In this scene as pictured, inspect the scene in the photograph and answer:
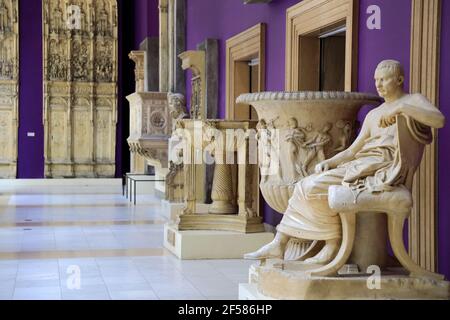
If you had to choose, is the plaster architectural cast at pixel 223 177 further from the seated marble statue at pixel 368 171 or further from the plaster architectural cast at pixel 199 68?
the plaster architectural cast at pixel 199 68

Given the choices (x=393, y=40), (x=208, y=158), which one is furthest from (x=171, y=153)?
(x=393, y=40)

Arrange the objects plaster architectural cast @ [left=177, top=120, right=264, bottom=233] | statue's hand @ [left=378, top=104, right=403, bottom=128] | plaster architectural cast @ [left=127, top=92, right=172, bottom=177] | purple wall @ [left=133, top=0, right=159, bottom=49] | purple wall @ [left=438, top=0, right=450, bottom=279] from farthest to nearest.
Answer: purple wall @ [left=133, top=0, right=159, bottom=49]
plaster architectural cast @ [left=127, top=92, right=172, bottom=177]
plaster architectural cast @ [left=177, top=120, right=264, bottom=233]
purple wall @ [left=438, top=0, right=450, bottom=279]
statue's hand @ [left=378, top=104, right=403, bottom=128]

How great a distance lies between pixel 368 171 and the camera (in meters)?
4.59

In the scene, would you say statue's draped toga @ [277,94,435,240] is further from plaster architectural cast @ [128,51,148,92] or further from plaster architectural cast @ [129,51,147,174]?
plaster architectural cast @ [128,51,148,92]

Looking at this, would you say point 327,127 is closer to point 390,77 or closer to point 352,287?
point 390,77

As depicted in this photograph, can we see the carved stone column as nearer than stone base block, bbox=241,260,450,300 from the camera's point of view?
No

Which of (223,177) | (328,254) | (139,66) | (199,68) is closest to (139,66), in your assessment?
(139,66)

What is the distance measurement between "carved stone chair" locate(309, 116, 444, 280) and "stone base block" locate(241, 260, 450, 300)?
73mm

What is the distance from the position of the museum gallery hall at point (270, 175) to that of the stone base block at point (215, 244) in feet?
0.05

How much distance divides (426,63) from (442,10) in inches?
14.7

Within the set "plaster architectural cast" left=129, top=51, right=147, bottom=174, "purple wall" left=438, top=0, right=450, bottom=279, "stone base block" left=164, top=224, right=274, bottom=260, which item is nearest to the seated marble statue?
"purple wall" left=438, top=0, right=450, bottom=279

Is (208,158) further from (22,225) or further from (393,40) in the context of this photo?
(393,40)

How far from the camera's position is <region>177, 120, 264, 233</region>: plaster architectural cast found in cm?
819


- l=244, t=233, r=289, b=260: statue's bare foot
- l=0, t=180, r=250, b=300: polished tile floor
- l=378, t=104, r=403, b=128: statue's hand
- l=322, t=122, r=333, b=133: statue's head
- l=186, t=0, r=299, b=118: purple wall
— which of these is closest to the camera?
l=378, t=104, r=403, b=128: statue's hand
